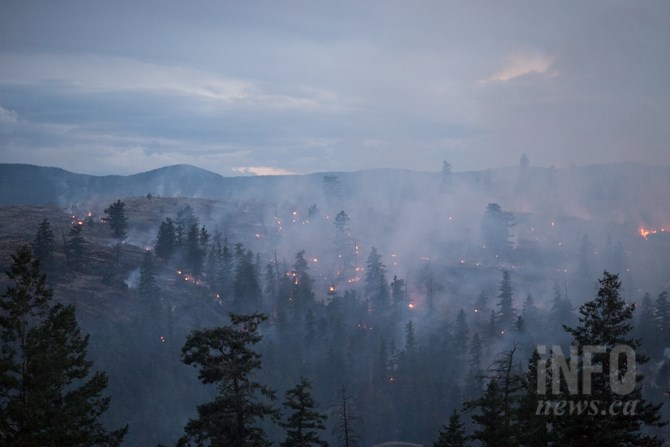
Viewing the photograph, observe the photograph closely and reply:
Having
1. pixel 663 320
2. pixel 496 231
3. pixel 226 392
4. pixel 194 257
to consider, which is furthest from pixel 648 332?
pixel 226 392

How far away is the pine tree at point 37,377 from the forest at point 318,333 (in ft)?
0.29

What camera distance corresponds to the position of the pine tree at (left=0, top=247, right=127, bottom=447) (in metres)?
16.7

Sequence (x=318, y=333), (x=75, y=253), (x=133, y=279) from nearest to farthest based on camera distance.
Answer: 1. (x=318, y=333)
2. (x=75, y=253)
3. (x=133, y=279)

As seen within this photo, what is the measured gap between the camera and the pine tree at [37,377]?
16656 millimetres

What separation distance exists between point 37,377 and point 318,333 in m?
71.3

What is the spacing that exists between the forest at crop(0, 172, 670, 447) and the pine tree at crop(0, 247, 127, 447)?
0.09 meters

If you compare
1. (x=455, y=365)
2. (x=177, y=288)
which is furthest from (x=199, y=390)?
(x=455, y=365)

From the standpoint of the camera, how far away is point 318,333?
8731cm

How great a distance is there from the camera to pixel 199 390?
232 ft

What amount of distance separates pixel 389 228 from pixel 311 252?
36106mm

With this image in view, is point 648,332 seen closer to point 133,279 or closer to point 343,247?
point 343,247

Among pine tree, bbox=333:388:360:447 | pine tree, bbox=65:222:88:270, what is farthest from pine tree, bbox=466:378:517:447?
pine tree, bbox=65:222:88:270

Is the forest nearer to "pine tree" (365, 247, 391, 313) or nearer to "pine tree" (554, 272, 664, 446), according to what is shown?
"pine tree" (554, 272, 664, 446)

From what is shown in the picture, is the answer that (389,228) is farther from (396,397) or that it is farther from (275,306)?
(396,397)
